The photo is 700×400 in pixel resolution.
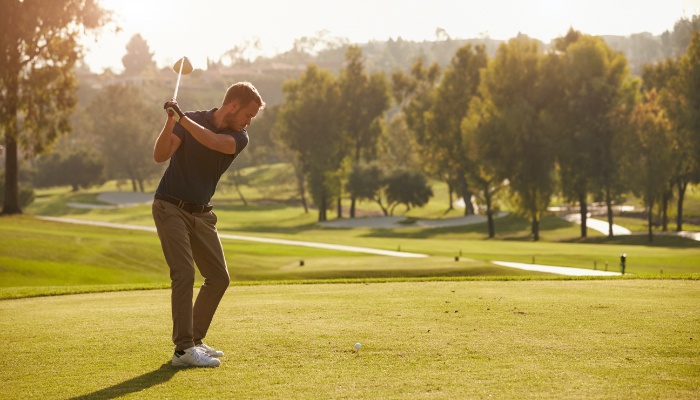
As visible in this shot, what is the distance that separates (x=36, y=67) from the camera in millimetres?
50281

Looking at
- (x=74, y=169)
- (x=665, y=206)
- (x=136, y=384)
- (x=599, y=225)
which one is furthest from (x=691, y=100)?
(x=74, y=169)

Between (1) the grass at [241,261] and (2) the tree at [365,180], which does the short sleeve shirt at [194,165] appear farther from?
(2) the tree at [365,180]

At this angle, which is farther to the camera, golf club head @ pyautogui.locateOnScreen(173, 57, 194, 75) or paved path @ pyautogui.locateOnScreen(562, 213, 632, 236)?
paved path @ pyautogui.locateOnScreen(562, 213, 632, 236)

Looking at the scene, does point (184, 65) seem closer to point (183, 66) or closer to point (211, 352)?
point (183, 66)

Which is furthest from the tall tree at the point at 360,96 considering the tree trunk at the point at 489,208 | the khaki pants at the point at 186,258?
the khaki pants at the point at 186,258

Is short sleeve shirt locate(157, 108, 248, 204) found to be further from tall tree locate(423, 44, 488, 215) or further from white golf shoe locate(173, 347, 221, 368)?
tall tree locate(423, 44, 488, 215)

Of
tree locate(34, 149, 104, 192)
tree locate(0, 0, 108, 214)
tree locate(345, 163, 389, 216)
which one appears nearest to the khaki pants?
tree locate(0, 0, 108, 214)

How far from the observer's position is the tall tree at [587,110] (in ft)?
243

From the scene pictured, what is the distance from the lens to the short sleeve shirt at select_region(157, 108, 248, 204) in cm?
978

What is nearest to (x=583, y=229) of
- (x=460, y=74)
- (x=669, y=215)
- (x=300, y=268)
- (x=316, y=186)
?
(x=669, y=215)

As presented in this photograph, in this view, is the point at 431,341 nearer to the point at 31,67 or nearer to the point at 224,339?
the point at 224,339

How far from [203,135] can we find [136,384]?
2.69 m

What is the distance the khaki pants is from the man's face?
1.09 meters

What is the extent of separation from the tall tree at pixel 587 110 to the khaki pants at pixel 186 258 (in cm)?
6783
